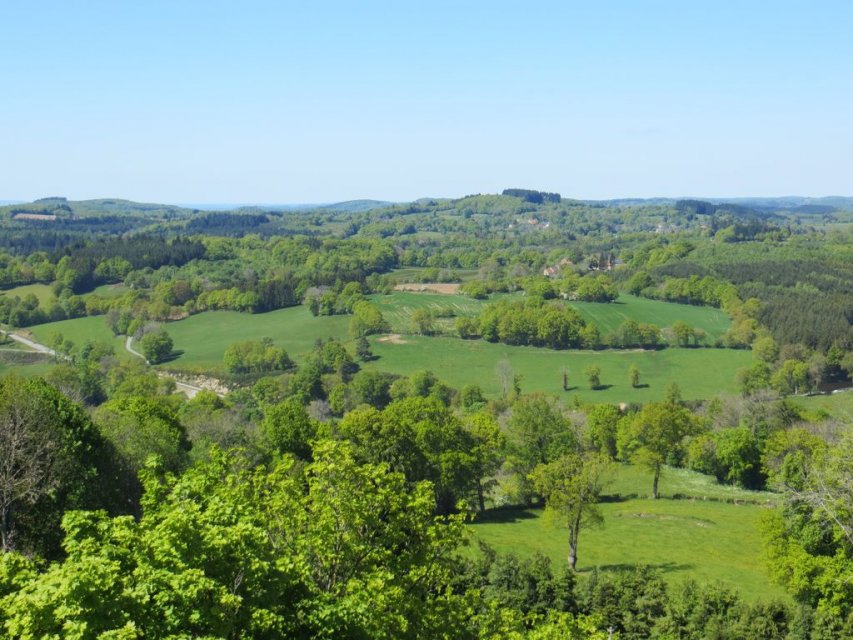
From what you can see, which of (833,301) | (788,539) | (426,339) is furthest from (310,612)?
(833,301)

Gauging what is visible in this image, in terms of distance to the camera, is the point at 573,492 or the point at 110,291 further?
the point at 110,291

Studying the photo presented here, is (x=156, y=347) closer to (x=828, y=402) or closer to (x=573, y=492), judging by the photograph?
(x=573, y=492)

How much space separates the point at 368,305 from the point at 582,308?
5280 cm

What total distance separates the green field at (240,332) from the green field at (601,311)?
51.1 feet

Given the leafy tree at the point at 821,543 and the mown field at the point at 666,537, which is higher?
the leafy tree at the point at 821,543

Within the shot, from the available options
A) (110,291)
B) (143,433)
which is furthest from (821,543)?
(110,291)

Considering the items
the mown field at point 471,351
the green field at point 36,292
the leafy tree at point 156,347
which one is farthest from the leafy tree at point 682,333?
the green field at point 36,292

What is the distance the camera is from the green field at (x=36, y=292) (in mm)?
181238

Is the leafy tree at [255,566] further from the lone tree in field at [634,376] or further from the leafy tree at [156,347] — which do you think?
the leafy tree at [156,347]

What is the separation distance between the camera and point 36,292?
18888 cm

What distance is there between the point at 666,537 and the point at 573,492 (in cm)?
1140

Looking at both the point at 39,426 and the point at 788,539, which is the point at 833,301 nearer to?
the point at 788,539

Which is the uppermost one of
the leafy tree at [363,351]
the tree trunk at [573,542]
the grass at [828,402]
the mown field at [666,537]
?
the tree trunk at [573,542]

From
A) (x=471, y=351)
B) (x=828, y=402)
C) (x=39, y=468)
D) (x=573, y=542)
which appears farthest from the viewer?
(x=471, y=351)
